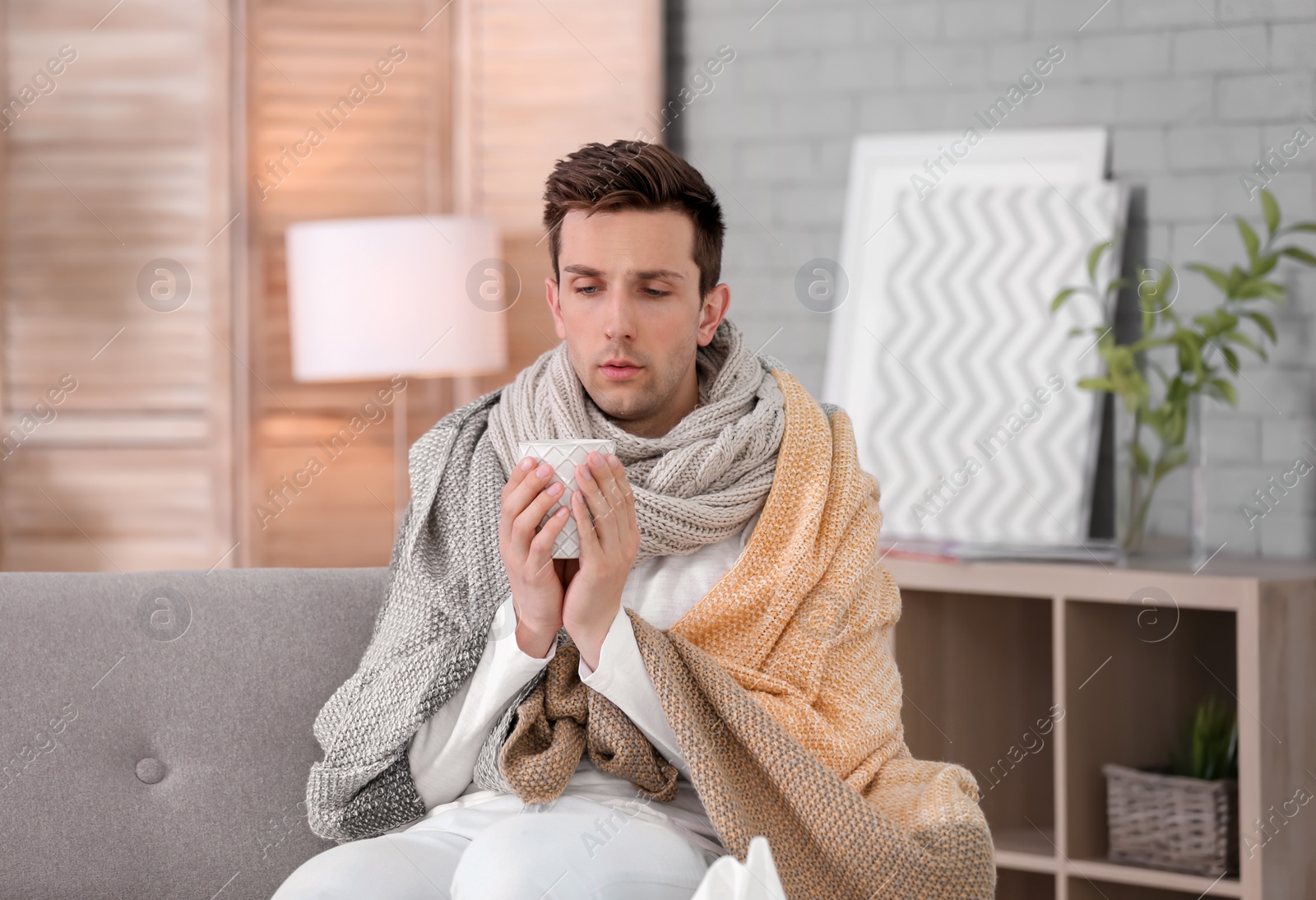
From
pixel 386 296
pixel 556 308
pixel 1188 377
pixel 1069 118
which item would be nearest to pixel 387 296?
pixel 386 296

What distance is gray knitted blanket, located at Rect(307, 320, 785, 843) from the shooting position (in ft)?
4.88

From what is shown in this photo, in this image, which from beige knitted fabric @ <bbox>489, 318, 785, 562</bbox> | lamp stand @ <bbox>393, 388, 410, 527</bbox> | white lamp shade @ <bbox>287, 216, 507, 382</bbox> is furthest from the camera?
lamp stand @ <bbox>393, 388, 410, 527</bbox>

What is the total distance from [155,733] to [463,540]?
0.47m

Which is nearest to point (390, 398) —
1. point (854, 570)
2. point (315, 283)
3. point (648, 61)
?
point (315, 283)

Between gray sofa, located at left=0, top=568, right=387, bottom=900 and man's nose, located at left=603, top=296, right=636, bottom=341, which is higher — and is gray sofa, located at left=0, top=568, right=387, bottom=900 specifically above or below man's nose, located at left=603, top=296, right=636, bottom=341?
below

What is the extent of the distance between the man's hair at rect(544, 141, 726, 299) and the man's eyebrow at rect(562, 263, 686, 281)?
5cm

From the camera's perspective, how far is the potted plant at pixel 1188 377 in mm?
2545

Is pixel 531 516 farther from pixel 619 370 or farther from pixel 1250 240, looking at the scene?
pixel 1250 240

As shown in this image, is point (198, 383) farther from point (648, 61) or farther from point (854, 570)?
point (854, 570)

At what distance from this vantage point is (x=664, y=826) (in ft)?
4.67

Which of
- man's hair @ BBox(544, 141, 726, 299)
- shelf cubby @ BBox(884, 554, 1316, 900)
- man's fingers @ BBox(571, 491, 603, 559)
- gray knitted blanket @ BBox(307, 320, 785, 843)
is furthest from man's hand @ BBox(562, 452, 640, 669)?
shelf cubby @ BBox(884, 554, 1316, 900)

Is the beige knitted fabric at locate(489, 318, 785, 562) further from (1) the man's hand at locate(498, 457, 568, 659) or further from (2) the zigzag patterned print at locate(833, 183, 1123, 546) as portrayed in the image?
(2) the zigzag patterned print at locate(833, 183, 1123, 546)

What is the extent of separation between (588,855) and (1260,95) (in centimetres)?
227

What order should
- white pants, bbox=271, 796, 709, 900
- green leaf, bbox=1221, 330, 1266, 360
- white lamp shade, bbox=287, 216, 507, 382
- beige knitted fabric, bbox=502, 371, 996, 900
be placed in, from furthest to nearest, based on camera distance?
white lamp shade, bbox=287, 216, 507, 382, green leaf, bbox=1221, 330, 1266, 360, beige knitted fabric, bbox=502, 371, 996, 900, white pants, bbox=271, 796, 709, 900
